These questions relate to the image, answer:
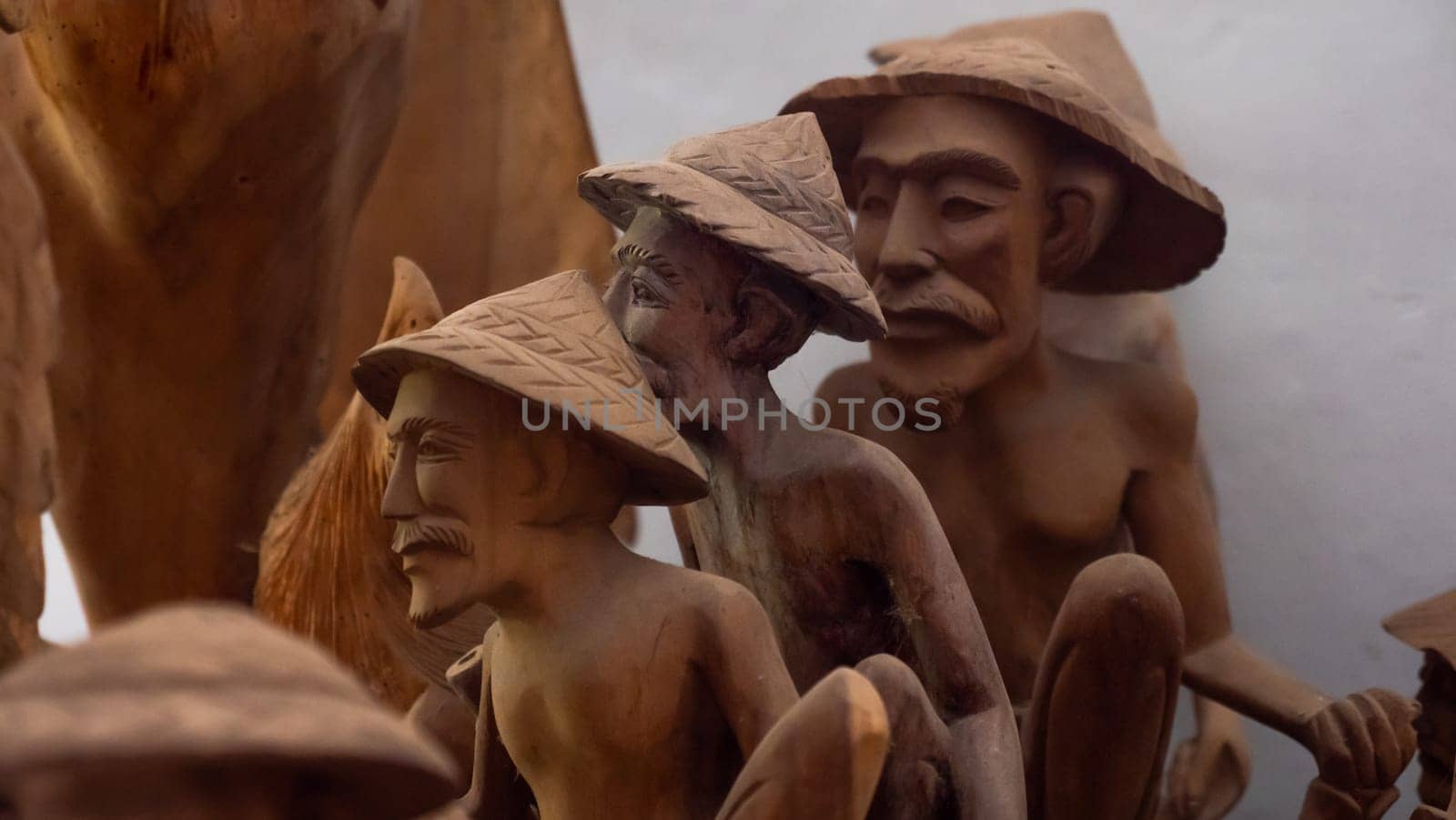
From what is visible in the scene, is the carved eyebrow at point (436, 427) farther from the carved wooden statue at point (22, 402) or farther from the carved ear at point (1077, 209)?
the carved ear at point (1077, 209)

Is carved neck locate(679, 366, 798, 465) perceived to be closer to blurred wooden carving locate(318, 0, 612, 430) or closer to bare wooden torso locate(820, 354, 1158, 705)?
bare wooden torso locate(820, 354, 1158, 705)

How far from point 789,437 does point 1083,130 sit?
1.34 feet

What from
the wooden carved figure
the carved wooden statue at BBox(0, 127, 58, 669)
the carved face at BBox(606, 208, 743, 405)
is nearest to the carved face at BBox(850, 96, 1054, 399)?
the wooden carved figure

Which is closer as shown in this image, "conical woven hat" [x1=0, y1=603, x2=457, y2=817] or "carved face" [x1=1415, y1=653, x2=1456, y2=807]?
"conical woven hat" [x1=0, y1=603, x2=457, y2=817]

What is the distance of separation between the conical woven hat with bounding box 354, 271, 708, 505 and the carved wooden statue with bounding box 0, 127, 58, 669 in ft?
0.52

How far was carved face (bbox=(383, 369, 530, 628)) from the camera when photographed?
947 millimetres

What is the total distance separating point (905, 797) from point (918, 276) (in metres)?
0.44

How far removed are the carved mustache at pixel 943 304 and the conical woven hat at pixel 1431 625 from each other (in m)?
0.35

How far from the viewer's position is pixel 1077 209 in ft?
4.58

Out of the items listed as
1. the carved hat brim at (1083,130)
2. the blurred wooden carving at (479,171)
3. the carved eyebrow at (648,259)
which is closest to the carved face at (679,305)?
the carved eyebrow at (648,259)

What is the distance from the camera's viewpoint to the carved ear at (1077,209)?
54.8 inches

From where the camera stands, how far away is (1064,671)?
1111 mm

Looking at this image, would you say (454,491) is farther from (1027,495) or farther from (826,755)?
(1027,495)

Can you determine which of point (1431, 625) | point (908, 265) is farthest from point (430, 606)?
point (1431, 625)
